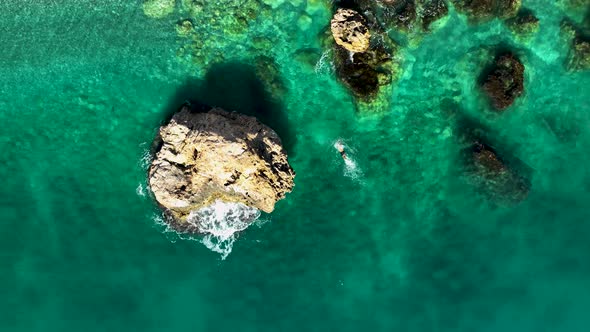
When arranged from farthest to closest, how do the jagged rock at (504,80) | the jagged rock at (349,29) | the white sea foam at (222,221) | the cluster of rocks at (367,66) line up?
the jagged rock at (504,80), the white sea foam at (222,221), the cluster of rocks at (367,66), the jagged rock at (349,29)

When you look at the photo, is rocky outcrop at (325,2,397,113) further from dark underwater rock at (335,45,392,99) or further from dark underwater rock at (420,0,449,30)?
dark underwater rock at (420,0,449,30)

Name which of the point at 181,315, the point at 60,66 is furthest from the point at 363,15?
the point at 181,315

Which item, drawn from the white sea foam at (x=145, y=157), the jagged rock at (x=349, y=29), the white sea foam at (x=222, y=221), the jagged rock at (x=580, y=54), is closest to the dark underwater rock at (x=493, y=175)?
the jagged rock at (x=580, y=54)

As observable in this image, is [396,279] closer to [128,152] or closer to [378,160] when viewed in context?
[378,160]

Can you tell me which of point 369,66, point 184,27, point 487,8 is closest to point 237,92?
point 184,27

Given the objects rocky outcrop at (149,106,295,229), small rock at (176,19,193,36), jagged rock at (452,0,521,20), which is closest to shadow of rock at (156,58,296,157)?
rocky outcrop at (149,106,295,229)

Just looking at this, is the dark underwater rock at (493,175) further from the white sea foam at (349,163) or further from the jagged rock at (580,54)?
the jagged rock at (580,54)
